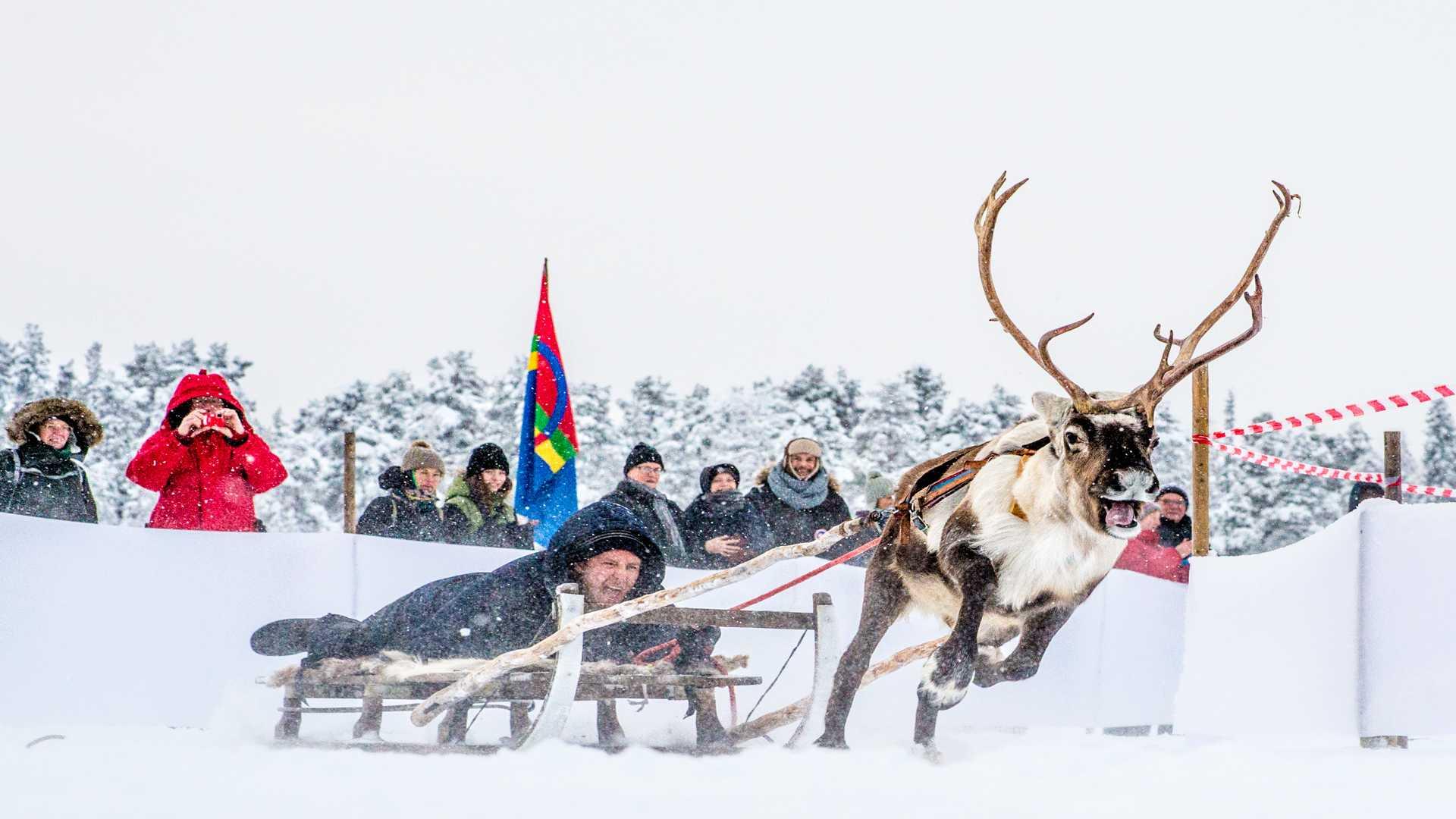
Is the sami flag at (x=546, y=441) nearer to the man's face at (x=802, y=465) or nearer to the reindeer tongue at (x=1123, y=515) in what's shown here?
the man's face at (x=802, y=465)

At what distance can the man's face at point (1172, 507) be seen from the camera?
9.33m

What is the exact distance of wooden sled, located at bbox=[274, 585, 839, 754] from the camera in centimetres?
538

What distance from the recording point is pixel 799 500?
28.3 feet

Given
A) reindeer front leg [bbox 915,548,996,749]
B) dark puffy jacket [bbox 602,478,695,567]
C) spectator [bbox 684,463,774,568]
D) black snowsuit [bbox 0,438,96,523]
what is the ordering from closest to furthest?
reindeer front leg [bbox 915,548,996,749] < black snowsuit [bbox 0,438,96,523] < dark puffy jacket [bbox 602,478,695,567] < spectator [bbox 684,463,774,568]

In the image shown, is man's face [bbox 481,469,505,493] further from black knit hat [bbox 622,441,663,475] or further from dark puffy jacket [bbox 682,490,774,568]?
dark puffy jacket [bbox 682,490,774,568]

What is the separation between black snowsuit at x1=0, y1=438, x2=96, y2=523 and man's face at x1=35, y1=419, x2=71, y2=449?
0.07 feet

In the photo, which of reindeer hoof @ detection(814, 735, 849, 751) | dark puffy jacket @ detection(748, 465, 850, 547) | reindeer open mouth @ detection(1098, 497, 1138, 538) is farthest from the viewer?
dark puffy jacket @ detection(748, 465, 850, 547)

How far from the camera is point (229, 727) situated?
6.33m

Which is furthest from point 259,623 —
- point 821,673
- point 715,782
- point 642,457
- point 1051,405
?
point 1051,405

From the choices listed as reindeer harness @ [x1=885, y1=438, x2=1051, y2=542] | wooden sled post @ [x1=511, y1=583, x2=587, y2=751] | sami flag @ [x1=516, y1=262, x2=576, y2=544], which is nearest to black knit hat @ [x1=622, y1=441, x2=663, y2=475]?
sami flag @ [x1=516, y1=262, x2=576, y2=544]

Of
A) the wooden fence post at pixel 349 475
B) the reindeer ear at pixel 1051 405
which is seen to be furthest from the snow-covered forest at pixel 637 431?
the reindeer ear at pixel 1051 405

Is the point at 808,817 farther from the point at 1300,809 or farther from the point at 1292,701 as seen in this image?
the point at 1292,701

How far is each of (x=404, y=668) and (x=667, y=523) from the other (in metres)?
2.54

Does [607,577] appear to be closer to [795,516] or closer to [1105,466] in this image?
[1105,466]
